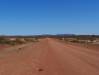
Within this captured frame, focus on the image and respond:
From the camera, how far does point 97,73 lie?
11.8m

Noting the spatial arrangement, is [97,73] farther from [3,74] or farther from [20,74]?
[3,74]

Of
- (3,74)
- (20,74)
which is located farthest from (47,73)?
(3,74)

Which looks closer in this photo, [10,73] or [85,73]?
[85,73]

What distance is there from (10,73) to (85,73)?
362 centimetres

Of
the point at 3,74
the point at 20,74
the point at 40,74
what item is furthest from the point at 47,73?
the point at 3,74

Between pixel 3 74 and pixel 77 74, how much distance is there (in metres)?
3.49

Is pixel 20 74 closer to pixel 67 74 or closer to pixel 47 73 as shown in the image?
pixel 47 73

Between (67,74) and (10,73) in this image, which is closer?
(67,74)

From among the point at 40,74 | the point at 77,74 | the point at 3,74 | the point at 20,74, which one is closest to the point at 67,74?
the point at 77,74

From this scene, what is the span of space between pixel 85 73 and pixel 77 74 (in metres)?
0.46

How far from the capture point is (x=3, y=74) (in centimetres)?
1213

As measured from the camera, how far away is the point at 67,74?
11609 mm

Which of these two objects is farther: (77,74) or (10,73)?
(10,73)

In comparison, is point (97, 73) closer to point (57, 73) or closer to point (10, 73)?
point (57, 73)
